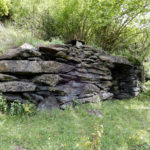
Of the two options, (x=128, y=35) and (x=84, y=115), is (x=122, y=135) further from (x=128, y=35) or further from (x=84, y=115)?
(x=128, y=35)

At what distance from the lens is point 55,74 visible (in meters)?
3.67

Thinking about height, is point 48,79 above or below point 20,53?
below

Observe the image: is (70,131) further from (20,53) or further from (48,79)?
(20,53)

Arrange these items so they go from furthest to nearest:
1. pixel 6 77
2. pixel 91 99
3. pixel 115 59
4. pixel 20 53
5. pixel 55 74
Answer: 1. pixel 115 59
2. pixel 91 99
3. pixel 55 74
4. pixel 20 53
5. pixel 6 77

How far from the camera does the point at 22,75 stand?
3.43 m

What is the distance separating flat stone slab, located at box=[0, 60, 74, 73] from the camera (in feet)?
10.4

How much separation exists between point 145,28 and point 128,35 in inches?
33.6

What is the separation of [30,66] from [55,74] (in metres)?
0.78

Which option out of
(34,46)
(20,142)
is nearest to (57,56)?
(34,46)

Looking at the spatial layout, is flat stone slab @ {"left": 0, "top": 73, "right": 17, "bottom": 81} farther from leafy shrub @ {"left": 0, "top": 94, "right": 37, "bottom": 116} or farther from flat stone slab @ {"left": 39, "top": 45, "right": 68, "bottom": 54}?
flat stone slab @ {"left": 39, "top": 45, "right": 68, "bottom": 54}

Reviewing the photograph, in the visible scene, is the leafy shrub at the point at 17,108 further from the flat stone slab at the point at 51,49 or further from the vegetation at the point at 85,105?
the flat stone slab at the point at 51,49

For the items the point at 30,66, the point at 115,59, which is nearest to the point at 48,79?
the point at 30,66

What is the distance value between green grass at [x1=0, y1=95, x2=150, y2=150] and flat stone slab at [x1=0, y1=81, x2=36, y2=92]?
2.35 feet

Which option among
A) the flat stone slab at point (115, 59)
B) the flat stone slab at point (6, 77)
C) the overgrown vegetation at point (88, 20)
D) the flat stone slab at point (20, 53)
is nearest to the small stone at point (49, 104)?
the flat stone slab at point (6, 77)
